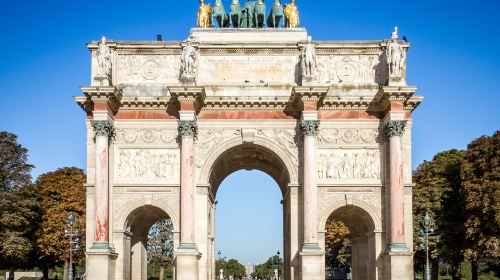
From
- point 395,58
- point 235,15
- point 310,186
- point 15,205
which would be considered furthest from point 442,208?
point 15,205

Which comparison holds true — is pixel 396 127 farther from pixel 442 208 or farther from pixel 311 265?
pixel 442 208

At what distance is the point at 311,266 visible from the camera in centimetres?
3045

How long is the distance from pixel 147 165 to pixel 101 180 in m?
2.33

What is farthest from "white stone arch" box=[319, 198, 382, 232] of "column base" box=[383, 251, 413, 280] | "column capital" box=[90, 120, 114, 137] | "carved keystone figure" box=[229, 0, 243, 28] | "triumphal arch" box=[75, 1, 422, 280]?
"column capital" box=[90, 120, 114, 137]

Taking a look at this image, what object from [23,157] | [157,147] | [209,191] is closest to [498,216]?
→ [209,191]

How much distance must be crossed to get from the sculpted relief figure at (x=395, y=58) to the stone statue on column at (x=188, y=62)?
8422mm

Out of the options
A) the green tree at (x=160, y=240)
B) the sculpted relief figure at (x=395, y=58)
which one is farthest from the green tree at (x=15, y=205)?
the sculpted relief figure at (x=395, y=58)

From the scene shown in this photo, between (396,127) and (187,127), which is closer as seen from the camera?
(396,127)

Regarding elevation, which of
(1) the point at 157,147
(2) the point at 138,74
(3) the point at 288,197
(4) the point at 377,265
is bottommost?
(4) the point at 377,265

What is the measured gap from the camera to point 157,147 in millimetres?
32594

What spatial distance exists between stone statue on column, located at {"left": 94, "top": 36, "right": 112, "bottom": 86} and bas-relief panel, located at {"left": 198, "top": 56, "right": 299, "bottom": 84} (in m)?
3.99

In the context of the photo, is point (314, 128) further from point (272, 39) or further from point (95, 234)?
point (95, 234)

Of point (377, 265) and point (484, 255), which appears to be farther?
point (484, 255)

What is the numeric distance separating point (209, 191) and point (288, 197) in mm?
3610
